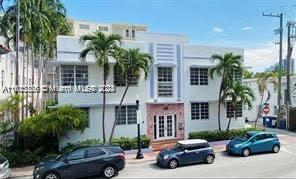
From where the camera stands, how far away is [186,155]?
18125mm

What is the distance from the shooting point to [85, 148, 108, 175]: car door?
16.0 m

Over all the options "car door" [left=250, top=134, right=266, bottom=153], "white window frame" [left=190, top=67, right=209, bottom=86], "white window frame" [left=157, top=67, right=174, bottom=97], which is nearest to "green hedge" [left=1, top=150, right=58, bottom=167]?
"white window frame" [left=157, top=67, right=174, bottom=97]

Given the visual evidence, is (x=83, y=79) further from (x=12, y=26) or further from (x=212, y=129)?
(x=212, y=129)

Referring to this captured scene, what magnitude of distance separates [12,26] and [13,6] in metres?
1.54

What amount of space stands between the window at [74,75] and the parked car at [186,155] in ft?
25.2

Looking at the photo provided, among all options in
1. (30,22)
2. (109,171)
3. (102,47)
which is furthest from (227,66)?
(30,22)

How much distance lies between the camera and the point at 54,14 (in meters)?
29.5

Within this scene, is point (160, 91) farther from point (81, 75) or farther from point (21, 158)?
point (21, 158)

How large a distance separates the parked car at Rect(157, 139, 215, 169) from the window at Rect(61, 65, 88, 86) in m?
7.67

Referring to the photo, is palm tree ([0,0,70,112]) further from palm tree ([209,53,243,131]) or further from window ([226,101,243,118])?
window ([226,101,243,118])

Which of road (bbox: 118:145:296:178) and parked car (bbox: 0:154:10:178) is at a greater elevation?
parked car (bbox: 0:154:10:178)

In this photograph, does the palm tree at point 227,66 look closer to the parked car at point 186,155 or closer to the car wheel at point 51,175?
the parked car at point 186,155

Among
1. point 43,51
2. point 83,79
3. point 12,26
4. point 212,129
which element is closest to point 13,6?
point 12,26

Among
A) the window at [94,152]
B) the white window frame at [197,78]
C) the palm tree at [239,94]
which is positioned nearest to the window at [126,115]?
the white window frame at [197,78]
